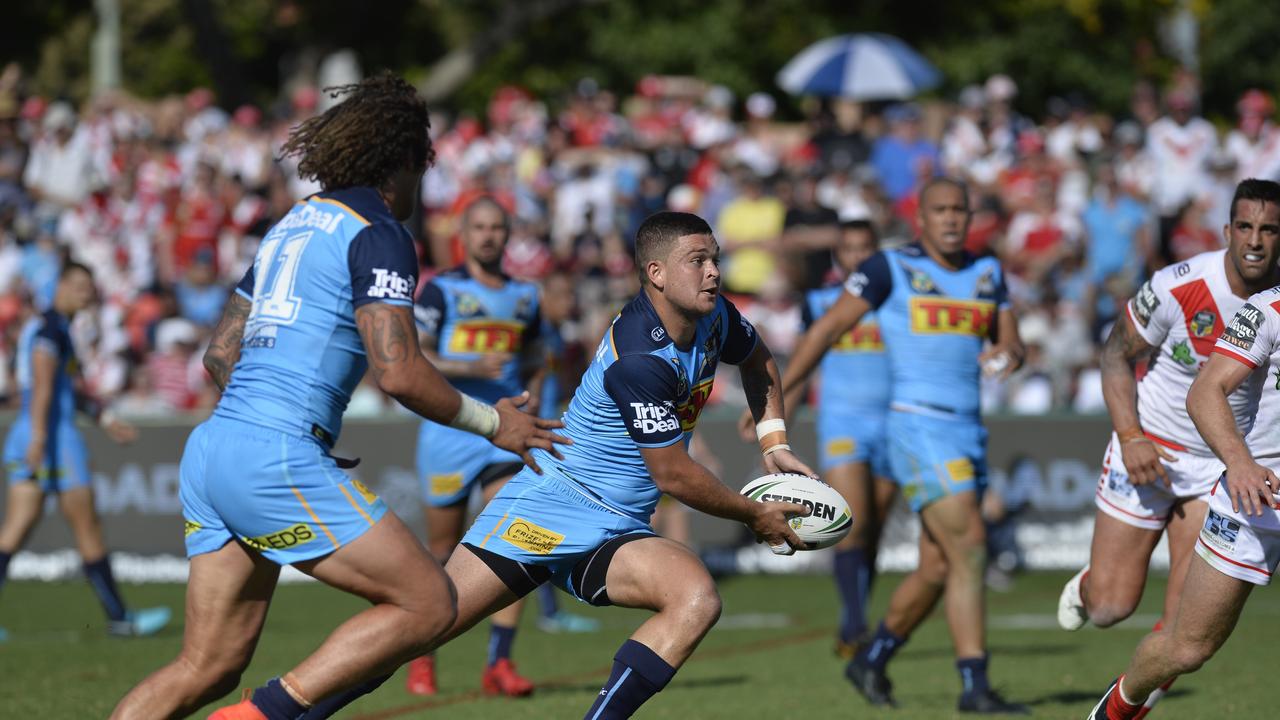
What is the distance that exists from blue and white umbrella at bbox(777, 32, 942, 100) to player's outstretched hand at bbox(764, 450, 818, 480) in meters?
14.8

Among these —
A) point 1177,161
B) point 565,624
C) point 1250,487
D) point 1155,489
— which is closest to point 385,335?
point 1250,487

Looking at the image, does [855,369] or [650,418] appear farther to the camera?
[855,369]

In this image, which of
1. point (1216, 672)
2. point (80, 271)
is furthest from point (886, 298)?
point (80, 271)

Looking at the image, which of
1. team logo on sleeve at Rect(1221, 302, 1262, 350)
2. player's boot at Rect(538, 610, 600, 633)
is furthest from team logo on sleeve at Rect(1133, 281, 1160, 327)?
player's boot at Rect(538, 610, 600, 633)

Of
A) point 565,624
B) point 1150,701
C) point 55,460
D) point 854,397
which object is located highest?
point 854,397

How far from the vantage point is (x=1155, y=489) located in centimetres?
718

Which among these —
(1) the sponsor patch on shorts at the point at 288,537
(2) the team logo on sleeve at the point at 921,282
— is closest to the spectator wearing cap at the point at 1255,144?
(2) the team logo on sleeve at the point at 921,282

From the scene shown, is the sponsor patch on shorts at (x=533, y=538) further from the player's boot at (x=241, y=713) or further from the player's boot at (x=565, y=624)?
the player's boot at (x=565, y=624)

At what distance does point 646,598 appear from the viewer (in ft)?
19.5

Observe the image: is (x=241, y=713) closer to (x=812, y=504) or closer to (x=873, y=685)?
(x=812, y=504)

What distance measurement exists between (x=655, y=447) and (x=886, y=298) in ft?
10.8

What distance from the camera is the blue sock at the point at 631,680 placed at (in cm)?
579

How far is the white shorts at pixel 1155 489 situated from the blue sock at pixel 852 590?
319 cm

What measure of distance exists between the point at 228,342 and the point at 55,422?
237 inches
